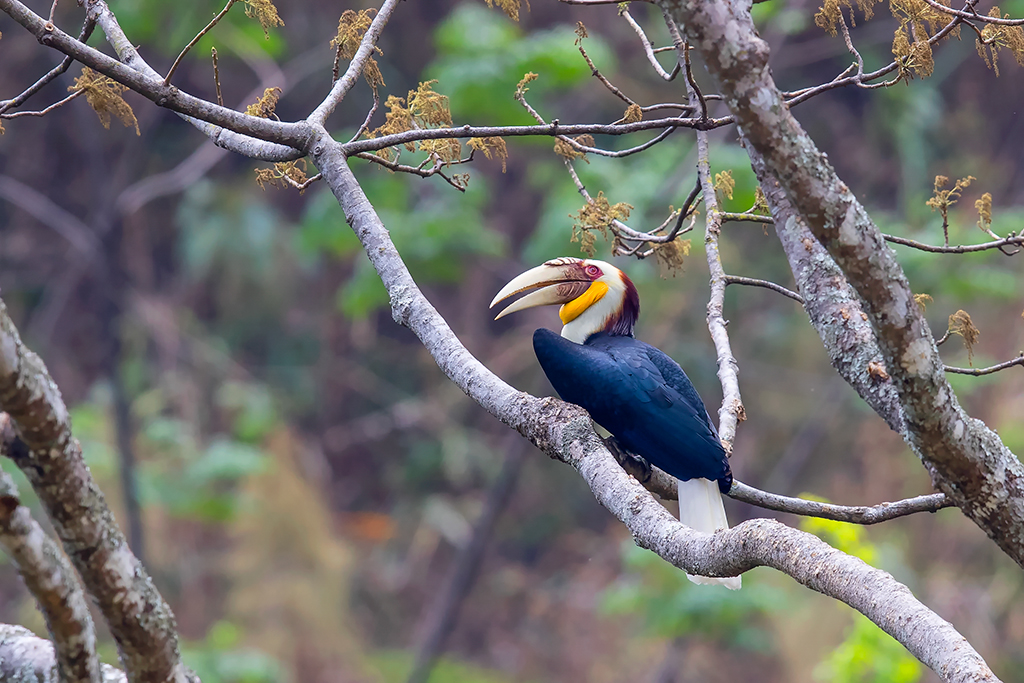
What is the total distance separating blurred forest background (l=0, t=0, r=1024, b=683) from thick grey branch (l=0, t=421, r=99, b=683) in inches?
157

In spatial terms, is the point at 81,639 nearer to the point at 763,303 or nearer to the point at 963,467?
the point at 963,467

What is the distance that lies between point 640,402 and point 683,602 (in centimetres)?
285

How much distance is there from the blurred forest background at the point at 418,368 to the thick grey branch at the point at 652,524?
9.74 feet

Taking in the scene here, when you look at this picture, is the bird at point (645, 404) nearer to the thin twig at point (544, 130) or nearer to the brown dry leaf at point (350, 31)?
the thin twig at point (544, 130)

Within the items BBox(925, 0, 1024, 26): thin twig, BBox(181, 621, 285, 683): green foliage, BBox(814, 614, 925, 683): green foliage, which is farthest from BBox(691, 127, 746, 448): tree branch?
BBox(181, 621, 285, 683): green foliage

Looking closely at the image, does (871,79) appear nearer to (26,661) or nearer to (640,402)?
(640,402)

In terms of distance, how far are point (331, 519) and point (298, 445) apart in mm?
773

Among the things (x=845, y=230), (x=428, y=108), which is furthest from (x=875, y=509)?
(x=428, y=108)

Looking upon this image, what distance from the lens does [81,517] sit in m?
1.29

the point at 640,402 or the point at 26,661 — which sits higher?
the point at 640,402

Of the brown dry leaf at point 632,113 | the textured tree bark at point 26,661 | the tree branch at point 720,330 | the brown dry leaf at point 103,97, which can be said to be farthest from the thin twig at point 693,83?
the textured tree bark at point 26,661

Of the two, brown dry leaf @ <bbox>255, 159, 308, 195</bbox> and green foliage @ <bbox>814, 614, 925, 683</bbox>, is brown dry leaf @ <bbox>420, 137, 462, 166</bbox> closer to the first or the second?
brown dry leaf @ <bbox>255, 159, 308, 195</bbox>

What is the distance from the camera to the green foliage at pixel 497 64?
15.1 feet

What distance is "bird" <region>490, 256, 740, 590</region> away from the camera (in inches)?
105
